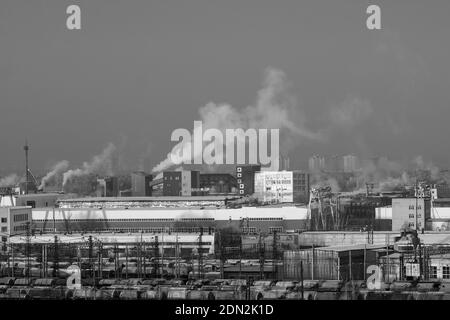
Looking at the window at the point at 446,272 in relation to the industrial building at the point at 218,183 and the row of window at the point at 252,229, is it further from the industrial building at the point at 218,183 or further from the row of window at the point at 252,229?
the industrial building at the point at 218,183

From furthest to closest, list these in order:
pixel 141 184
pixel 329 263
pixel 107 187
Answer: pixel 107 187 → pixel 141 184 → pixel 329 263

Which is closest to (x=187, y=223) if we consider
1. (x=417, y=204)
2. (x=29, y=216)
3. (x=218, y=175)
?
(x=29, y=216)

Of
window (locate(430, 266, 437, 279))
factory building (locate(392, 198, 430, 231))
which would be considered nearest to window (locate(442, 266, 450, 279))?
window (locate(430, 266, 437, 279))

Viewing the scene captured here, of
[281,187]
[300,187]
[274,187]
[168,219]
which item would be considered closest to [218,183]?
[300,187]

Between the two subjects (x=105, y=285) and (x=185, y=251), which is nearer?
(x=105, y=285)

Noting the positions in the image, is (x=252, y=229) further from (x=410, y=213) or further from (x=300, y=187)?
(x=300, y=187)
